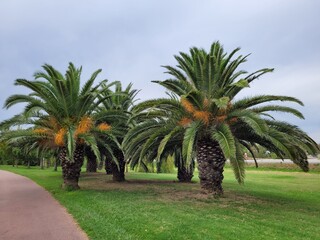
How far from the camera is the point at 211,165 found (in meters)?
13.0

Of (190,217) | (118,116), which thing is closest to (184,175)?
(118,116)

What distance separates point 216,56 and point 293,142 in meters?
Result: 4.61

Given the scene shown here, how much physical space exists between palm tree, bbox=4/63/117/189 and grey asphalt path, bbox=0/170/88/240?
316cm

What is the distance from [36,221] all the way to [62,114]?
7.68 meters

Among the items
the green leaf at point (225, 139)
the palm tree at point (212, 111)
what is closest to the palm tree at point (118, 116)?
the palm tree at point (212, 111)

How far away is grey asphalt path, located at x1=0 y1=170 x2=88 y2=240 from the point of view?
25.2ft

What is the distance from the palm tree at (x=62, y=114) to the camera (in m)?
15.4

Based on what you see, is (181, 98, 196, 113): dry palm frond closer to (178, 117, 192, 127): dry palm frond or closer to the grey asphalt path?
(178, 117, 192, 127): dry palm frond

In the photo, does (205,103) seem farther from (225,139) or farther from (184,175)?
(184,175)

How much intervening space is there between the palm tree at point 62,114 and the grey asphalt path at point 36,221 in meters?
3.16

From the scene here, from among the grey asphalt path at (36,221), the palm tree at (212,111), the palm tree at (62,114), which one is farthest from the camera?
the palm tree at (62,114)

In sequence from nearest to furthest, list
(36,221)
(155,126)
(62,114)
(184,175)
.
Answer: (36,221) → (155,126) → (62,114) → (184,175)

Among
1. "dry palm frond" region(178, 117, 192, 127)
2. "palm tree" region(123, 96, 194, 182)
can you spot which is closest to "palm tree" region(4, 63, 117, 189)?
"palm tree" region(123, 96, 194, 182)

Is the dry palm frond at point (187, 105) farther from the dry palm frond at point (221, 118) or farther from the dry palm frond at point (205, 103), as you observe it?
the dry palm frond at point (221, 118)
